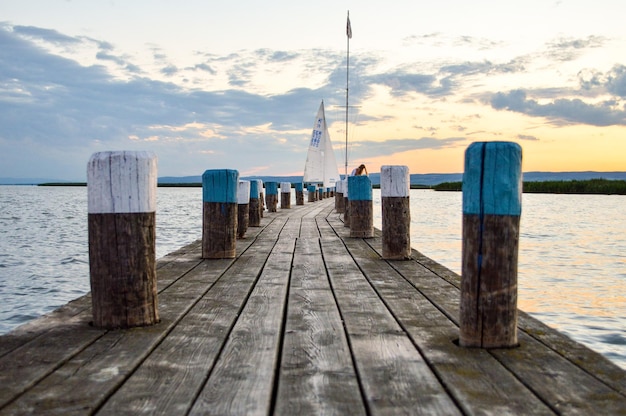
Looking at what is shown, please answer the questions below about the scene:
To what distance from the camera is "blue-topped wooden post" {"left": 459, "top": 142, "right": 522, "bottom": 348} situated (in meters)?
3.06

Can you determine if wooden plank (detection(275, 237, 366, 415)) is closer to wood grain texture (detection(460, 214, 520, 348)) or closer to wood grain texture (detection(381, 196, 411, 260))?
wood grain texture (detection(460, 214, 520, 348))

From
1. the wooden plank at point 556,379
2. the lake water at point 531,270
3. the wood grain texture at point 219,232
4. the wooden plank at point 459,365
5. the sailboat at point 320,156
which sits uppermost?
the sailboat at point 320,156

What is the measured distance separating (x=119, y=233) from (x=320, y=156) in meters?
31.4

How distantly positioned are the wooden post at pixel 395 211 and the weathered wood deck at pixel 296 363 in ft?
6.56

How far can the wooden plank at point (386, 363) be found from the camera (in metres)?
2.28

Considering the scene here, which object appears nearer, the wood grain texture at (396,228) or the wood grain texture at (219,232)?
the wood grain texture at (396,228)

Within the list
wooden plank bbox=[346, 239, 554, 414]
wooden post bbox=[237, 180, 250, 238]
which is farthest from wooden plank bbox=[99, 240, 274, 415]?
wooden post bbox=[237, 180, 250, 238]

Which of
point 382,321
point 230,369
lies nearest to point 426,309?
point 382,321

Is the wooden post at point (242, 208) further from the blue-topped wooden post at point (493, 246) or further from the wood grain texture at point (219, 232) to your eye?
the blue-topped wooden post at point (493, 246)

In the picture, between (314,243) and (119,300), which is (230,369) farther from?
(314,243)

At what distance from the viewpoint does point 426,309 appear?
4.03m

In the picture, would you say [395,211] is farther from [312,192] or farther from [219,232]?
[312,192]

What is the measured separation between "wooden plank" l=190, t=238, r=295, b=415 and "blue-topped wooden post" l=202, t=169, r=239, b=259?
7.67 ft

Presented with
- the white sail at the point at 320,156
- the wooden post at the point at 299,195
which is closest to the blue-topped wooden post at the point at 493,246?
the wooden post at the point at 299,195
